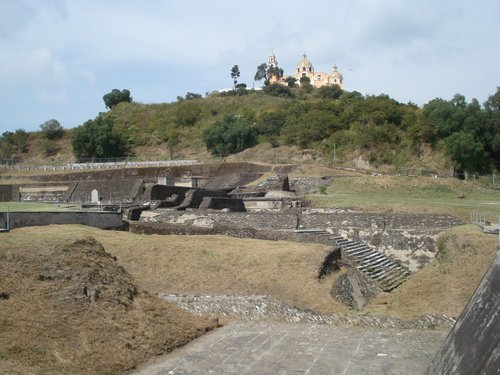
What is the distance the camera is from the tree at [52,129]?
71.2m

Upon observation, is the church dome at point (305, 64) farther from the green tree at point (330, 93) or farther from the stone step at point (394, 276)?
the stone step at point (394, 276)

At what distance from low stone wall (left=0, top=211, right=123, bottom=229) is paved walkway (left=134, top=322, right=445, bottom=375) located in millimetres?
10748

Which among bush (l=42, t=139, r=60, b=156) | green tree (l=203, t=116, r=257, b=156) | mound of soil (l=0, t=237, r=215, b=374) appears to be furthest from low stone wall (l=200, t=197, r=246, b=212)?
bush (l=42, t=139, r=60, b=156)

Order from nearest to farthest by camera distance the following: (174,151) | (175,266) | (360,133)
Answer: (175,266) → (360,133) → (174,151)

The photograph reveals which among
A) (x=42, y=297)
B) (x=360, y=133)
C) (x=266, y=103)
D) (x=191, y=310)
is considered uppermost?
Result: (x=266, y=103)

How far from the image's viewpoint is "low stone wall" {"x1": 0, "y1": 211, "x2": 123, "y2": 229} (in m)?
18.5

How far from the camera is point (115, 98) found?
83.8 m

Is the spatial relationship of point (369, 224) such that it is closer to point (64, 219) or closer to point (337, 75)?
point (64, 219)

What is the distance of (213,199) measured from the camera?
1012 inches

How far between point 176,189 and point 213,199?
5.04 meters

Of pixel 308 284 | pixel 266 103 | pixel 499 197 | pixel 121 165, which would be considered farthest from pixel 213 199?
pixel 266 103

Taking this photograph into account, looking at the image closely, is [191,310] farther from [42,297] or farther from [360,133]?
[360,133]

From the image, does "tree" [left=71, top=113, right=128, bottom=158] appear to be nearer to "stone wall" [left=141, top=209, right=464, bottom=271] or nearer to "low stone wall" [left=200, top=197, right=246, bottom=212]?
"low stone wall" [left=200, top=197, right=246, bottom=212]

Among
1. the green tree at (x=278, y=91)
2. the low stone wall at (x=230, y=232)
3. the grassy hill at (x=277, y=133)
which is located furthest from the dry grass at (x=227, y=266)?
the green tree at (x=278, y=91)
